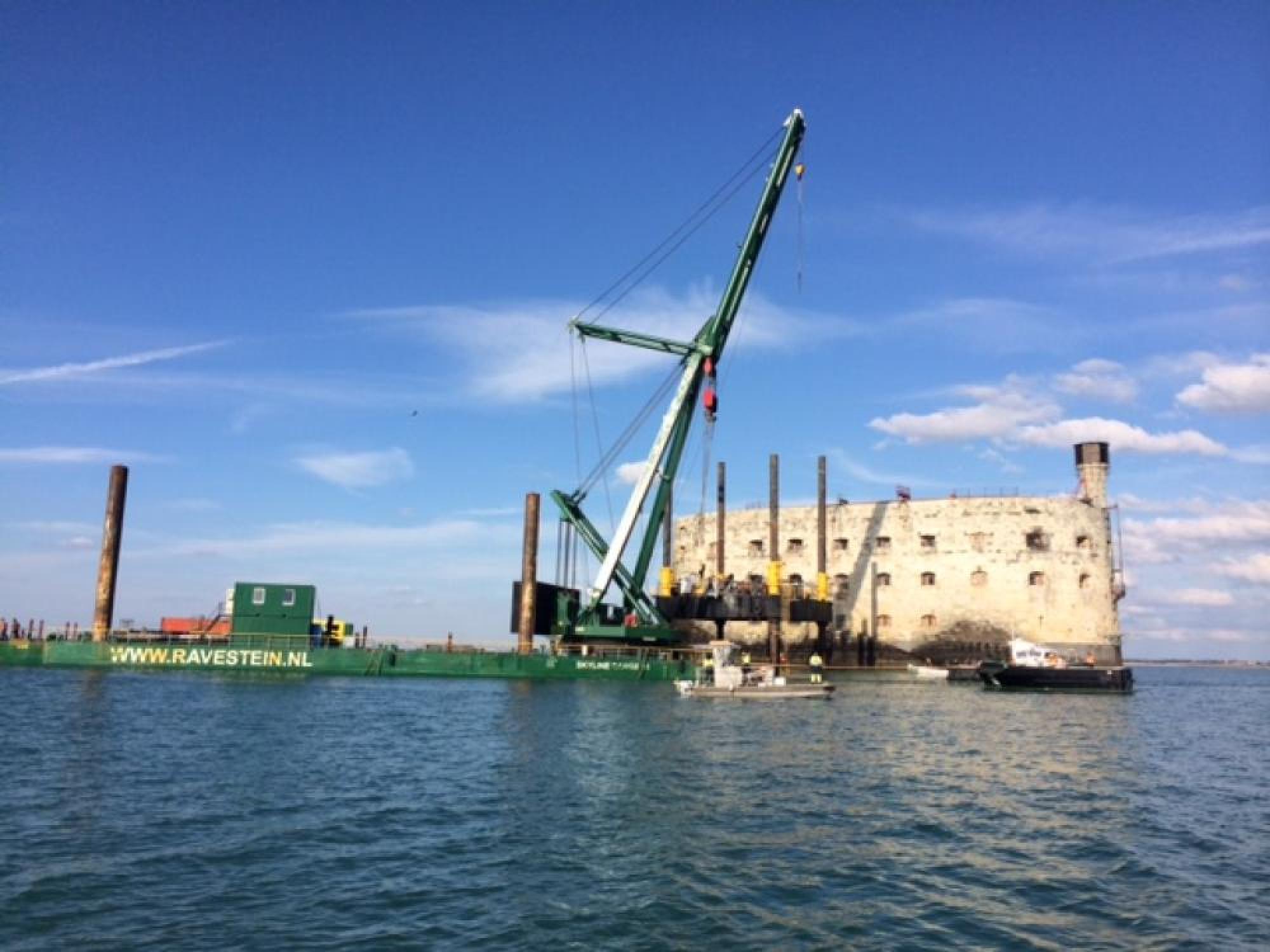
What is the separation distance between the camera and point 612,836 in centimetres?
1557

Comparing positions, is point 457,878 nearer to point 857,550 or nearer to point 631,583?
point 631,583

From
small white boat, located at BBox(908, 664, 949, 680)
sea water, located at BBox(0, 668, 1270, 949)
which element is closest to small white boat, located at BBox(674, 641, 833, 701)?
sea water, located at BBox(0, 668, 1270, 949)

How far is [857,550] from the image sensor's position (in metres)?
73.3

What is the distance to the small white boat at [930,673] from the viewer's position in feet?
207

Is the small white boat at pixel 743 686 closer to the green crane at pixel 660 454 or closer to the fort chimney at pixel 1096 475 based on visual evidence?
the green crane at pixel 660 454

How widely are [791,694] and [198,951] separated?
34.9 m

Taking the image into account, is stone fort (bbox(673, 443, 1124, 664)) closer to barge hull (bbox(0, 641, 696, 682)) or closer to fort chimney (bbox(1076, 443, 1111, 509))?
fort chimney (bbox(1076, 443, 1111, 509))

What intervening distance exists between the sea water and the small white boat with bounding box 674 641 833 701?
35.2ft

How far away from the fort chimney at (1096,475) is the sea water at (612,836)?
4002 centimetres

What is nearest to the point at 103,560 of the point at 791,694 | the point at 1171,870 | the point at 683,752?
the point at 791,694

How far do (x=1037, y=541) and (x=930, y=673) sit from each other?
1318 centimetres

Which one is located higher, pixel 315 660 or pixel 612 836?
pixel 315 660

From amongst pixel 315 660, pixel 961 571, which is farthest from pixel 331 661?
pixel 961 571

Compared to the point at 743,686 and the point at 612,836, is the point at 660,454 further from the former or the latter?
the point at 612,836
